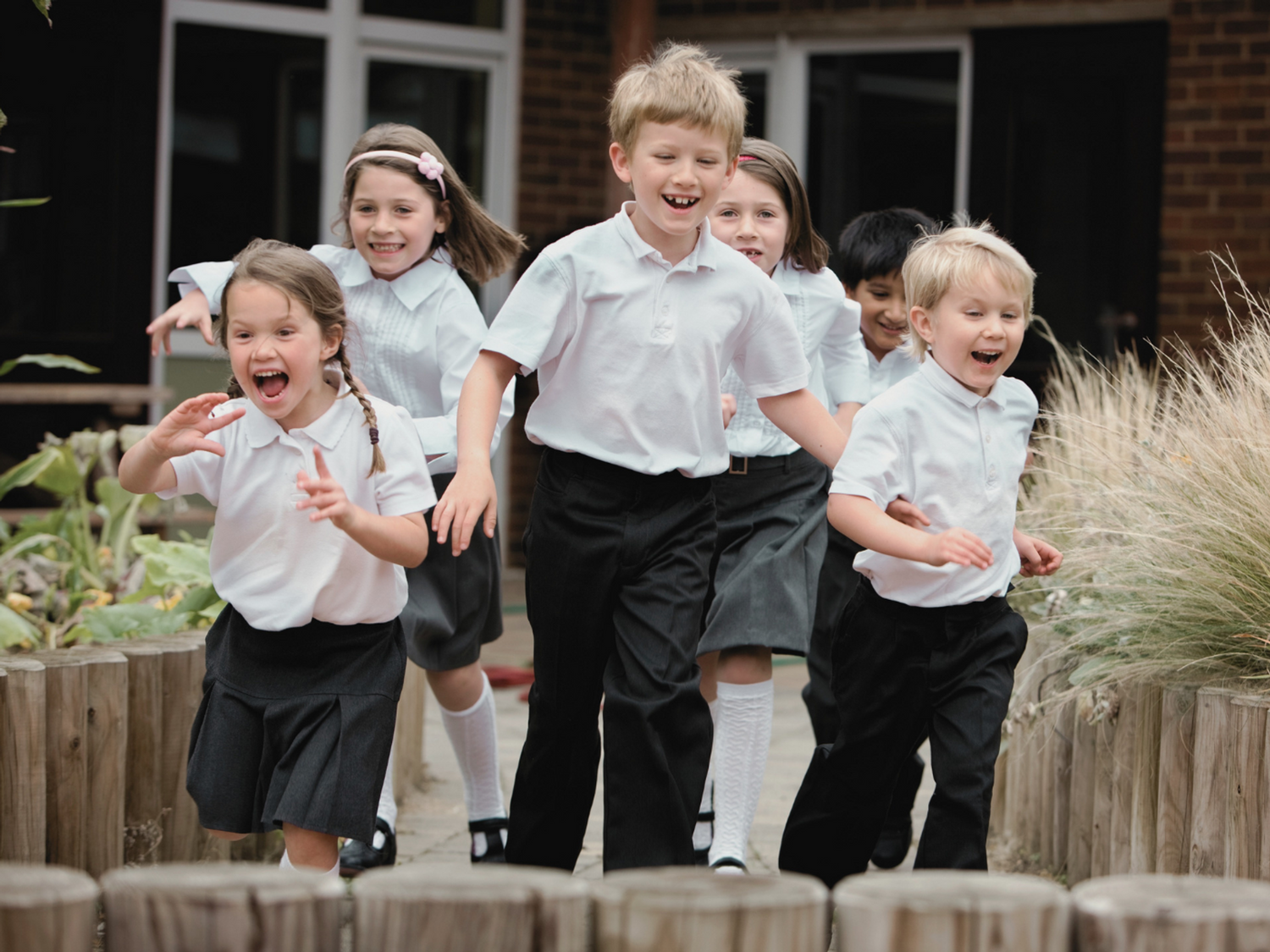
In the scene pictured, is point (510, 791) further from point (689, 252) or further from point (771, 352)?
point (689, 252)

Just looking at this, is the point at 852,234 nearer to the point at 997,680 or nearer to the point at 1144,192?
the point at 997,680

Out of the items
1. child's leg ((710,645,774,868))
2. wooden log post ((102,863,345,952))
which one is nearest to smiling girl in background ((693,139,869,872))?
child's leg ((710,645,774,868))

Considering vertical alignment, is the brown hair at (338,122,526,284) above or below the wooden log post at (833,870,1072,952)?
above

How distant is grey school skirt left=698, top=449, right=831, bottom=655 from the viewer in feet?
11.4

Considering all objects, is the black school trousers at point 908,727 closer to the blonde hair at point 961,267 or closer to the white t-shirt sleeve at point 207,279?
the blonde hair at point 961,267

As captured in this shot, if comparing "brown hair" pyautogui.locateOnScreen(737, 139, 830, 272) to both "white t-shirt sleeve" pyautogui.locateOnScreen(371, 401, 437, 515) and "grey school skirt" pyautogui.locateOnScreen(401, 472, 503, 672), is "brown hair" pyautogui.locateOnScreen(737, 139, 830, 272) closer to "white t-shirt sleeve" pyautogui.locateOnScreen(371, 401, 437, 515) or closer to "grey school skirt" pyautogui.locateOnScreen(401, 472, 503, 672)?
"grey school skirt" pyautogui.locateOnScreen(401, 472, 503, 672)

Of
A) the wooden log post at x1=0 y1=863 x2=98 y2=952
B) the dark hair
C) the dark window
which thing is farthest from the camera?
the dark window

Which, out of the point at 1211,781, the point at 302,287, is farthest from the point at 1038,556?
the point at 302,287

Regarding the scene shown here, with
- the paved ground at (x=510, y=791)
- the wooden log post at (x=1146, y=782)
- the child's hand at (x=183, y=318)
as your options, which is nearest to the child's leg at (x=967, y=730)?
the wooden log post at (x=1146, y=782)

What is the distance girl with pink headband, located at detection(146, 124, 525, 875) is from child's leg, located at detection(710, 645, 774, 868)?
0.57 meters

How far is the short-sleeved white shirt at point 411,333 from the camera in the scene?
3.51 m

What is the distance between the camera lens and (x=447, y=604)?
3.56m

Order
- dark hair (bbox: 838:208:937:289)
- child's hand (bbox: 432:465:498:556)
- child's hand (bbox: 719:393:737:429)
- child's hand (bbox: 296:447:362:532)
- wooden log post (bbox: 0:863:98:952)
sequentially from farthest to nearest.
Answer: dark hair (bbox: 838:208:937:289) → child's hand (bbox: 719:393:737:429) → child's hand (bbox: 432:465:498:556) → child's hand (bbox: 296:447:362:532) → wooden log post (bbox: 0:863:98:952)

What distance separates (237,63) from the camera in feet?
26.9
